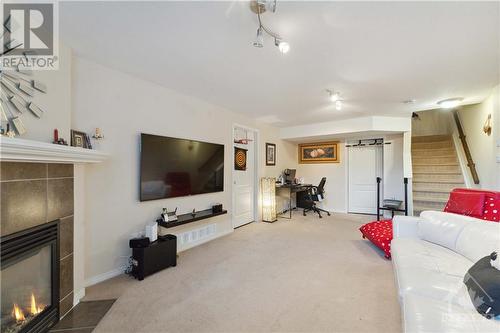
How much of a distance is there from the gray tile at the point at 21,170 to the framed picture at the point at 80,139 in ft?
1.58

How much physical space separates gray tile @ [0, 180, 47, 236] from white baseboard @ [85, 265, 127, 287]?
3.28ft

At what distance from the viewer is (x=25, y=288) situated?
1.50m

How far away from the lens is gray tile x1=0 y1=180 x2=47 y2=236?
1297 millimetres

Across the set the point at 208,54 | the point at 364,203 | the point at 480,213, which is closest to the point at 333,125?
the point at 364,203

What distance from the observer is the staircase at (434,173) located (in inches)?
170

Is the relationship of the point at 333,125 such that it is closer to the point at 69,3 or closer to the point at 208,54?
the point at 208,54

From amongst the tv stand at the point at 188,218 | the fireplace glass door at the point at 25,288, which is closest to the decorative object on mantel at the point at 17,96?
the fireplace glass door at the point at 25,288

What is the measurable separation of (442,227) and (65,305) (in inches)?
141

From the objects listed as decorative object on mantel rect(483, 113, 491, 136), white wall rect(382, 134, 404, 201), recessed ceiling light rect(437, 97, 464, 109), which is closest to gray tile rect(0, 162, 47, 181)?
recessed ceiling light rect(437, 97, 464, 109)

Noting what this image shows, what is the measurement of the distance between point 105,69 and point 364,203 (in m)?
6.14

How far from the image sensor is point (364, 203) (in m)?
5.61

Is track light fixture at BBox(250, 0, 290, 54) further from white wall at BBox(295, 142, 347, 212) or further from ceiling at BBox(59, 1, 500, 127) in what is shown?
white wall at BBox(295, 142, 347, 212)

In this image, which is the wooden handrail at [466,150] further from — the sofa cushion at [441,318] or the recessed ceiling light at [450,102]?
the sofa cushion at [441,318]

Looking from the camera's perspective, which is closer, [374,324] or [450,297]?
[450,297]
